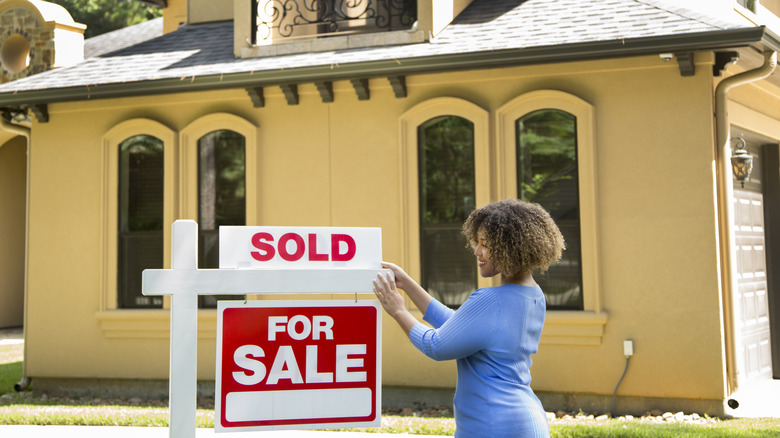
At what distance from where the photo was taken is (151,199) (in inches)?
427

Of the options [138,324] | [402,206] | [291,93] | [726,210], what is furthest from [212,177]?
[726,210]

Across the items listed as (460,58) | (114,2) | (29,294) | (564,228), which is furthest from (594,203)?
(114,2)

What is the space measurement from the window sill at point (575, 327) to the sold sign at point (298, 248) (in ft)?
19.6

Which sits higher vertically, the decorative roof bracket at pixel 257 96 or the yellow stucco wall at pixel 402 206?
the decorative roof bracket at pixel 257 96

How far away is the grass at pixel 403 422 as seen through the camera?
23.9ft

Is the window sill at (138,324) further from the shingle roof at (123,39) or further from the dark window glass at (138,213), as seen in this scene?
the shingle roof at (123,39)

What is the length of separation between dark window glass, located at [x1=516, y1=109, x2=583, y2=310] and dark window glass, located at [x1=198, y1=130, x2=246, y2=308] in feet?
11.2

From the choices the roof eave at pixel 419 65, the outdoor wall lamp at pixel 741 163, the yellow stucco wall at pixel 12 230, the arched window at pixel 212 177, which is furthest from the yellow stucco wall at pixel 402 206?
the yellow stucco wall at pixel 12 230

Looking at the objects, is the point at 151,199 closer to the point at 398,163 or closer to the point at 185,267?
the point at 398,163

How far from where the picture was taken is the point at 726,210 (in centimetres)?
870

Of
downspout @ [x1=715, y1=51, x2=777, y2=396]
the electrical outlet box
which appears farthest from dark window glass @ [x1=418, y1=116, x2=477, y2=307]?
downspout @ [x1=715, y1=51, x2=777, y2=396]

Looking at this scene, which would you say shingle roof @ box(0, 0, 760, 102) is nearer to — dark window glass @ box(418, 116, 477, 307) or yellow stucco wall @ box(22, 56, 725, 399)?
yellow stucco wall @ box(22, 56, 725, 399)

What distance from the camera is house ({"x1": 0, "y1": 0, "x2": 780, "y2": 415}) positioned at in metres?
8.60

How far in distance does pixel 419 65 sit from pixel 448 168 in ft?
4.15
